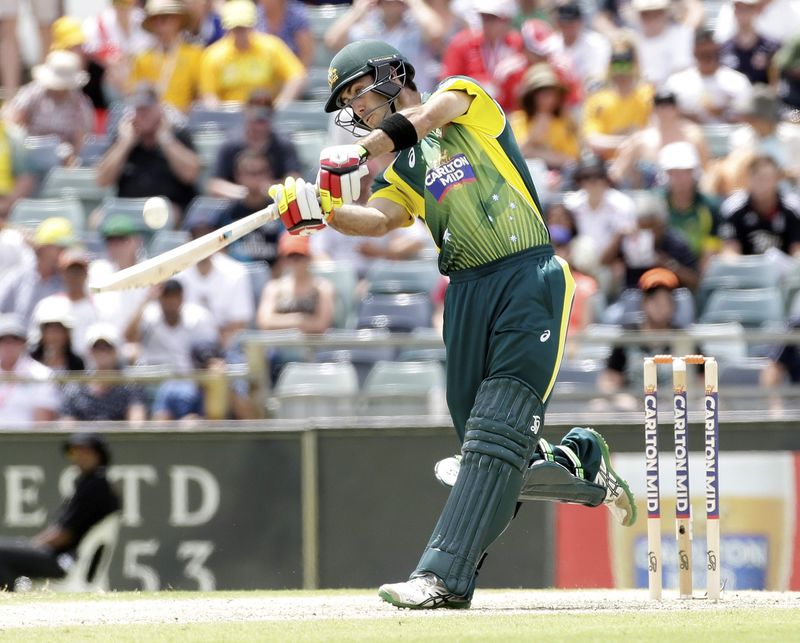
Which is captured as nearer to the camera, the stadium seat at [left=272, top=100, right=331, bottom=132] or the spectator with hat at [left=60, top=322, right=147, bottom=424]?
the spectator with hat at [left=60, top=322, right=147, bottom=424]

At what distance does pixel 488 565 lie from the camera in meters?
11.0

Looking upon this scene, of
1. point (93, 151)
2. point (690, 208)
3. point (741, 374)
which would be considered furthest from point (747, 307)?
point (93, 151)

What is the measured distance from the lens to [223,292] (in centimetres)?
1254

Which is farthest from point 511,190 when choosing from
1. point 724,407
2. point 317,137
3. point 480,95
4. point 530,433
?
point 317,137

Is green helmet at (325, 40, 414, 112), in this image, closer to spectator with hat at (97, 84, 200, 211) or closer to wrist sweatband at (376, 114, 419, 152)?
wrist sweatband at (376, 114, 419, 152)

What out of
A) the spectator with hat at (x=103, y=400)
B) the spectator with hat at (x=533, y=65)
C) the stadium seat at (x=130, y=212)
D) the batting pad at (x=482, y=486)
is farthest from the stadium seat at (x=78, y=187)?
the batting pad at (x=482, y=486)

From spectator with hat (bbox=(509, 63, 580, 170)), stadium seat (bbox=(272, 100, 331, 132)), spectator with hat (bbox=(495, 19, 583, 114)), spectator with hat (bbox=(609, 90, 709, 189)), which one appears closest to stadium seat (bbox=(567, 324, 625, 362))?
spectator with hat (bbox=(609, 90, 709, 189))

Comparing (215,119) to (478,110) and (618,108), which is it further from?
(478,110)

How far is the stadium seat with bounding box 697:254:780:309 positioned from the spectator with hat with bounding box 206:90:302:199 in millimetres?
3601

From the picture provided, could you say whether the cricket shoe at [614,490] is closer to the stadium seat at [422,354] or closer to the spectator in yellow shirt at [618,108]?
the stadium seat at [422,354]

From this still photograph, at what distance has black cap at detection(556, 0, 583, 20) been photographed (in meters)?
14.8

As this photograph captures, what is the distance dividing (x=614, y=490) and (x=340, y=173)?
196 centimetres

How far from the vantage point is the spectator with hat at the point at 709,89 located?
1422 centimetres

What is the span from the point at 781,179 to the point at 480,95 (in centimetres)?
690
